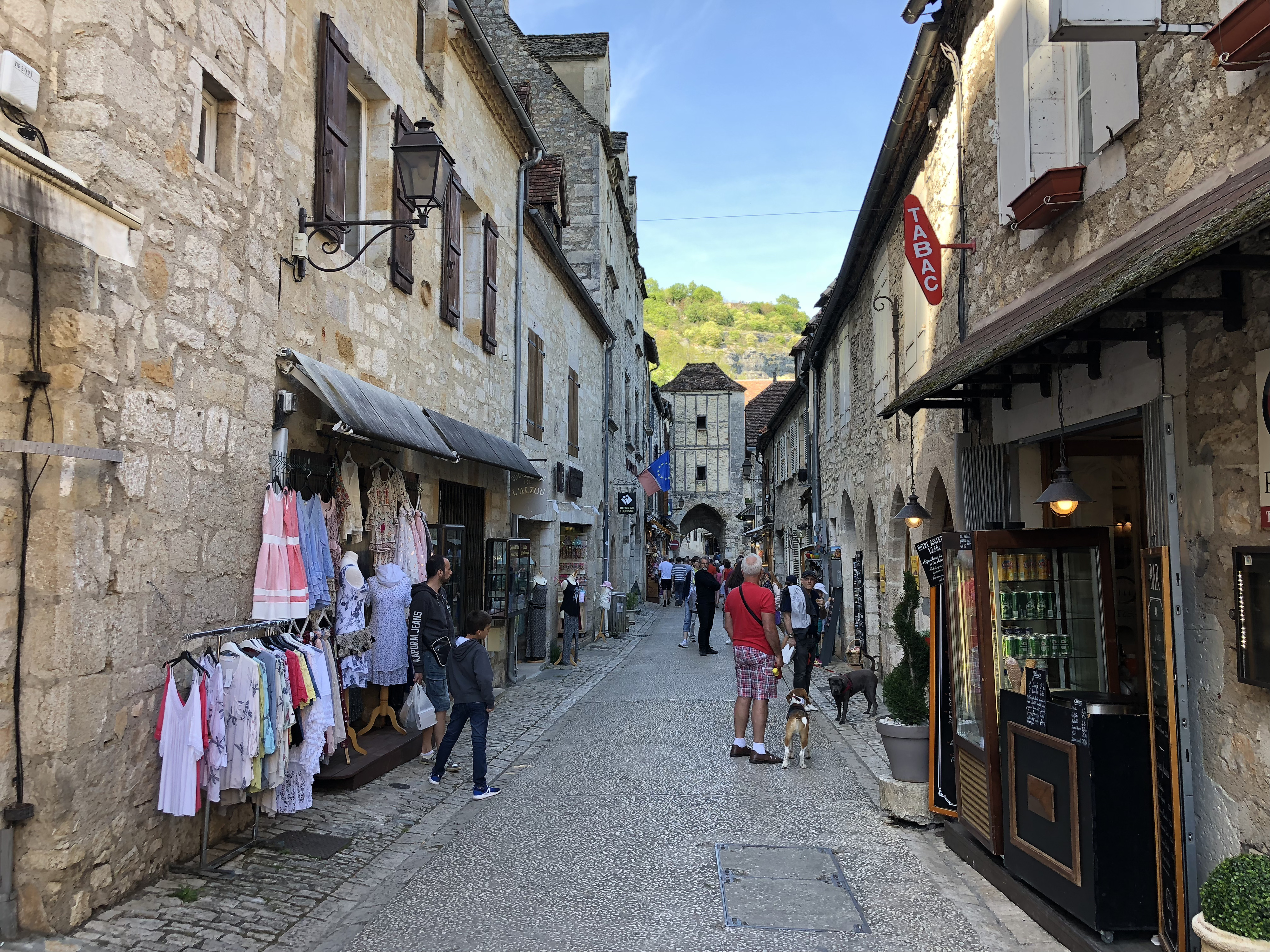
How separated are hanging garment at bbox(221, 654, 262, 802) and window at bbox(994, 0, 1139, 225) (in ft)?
17.3

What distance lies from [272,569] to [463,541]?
4900 mm

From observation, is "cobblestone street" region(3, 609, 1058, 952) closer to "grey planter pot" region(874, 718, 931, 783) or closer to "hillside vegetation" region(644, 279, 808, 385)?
"grey planter pot" region(874, 718, 931, 783)

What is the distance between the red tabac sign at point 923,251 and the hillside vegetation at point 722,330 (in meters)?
109

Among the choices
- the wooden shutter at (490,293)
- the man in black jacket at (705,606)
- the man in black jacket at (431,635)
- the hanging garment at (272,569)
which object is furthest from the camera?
the man in black jacket at (705,606)

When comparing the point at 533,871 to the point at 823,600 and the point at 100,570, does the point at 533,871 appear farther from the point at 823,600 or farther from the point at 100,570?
the point at 823,600

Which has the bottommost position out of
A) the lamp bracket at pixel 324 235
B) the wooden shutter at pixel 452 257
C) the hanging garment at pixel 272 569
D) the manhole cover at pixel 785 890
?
the manhole cover at pixel 785 890

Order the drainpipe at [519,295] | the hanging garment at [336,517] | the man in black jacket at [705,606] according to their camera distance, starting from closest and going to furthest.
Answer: the hanging garment at [336,517], the drainpipe at [519,295], the man in black jacket at [705,606]

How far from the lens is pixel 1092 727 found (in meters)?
4.02

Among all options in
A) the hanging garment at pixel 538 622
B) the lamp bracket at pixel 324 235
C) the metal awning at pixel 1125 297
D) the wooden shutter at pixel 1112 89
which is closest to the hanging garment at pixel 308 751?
the lamp bracket at pixel 324 235

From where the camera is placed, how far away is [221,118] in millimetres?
5340

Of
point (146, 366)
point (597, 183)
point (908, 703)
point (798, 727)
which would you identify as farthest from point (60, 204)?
point (597, 183)

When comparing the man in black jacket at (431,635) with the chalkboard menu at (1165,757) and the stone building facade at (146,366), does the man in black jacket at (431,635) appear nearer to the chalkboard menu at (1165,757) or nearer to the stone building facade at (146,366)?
the stone building facade at (146,366)

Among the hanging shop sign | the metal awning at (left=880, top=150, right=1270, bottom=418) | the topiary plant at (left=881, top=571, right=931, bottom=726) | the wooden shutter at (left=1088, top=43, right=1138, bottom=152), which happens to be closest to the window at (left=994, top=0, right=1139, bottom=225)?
the wooden shutter at (left=1088, top=43, right=1138, bottom=152)

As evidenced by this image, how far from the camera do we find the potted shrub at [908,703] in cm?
605
